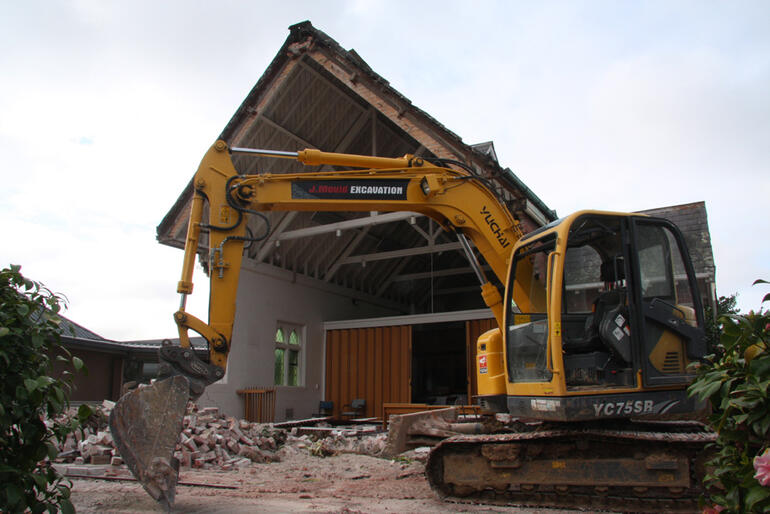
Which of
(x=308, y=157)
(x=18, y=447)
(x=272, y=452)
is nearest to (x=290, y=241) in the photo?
(x=272, y=452)

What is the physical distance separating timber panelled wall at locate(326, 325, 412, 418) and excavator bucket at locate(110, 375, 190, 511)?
10460mm

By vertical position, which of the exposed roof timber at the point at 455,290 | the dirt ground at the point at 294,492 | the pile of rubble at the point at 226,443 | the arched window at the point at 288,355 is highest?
the exposed roof timber at the point at 455,290

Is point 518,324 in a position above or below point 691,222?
below

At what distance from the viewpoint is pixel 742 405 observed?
8.50 ft

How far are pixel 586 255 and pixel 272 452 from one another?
6768mm

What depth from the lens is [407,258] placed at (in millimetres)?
19812

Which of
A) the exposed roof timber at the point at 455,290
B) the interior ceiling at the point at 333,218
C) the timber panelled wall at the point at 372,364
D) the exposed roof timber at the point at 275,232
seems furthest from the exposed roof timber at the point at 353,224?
the exposed roof timber at the point at 455,290

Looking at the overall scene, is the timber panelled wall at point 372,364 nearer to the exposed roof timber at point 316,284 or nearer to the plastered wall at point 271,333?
the plastered wall at point 271,333

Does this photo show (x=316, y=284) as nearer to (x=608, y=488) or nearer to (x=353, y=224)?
(x=353, y=224)

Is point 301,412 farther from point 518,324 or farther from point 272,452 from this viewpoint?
point 518,324

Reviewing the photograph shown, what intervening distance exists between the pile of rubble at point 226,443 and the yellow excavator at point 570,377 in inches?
116

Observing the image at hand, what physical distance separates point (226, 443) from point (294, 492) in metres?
3.24

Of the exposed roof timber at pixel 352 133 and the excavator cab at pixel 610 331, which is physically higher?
the exposed roof timber at pixel 352 133

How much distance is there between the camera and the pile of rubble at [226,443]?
8.80 m
